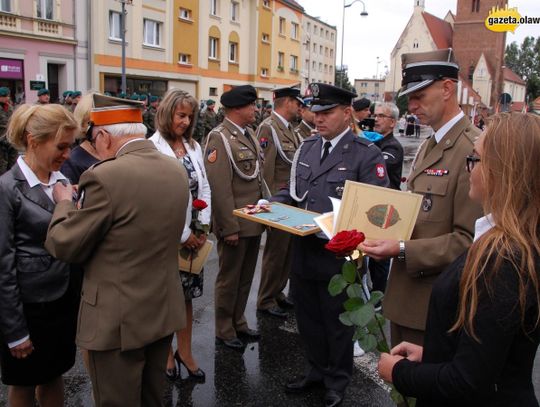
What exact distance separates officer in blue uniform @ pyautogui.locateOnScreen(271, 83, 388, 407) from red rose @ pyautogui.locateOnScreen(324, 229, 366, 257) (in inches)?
51.7

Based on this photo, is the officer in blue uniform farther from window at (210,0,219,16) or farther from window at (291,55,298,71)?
window at (291,55,298,71)

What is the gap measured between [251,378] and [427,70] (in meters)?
2.59

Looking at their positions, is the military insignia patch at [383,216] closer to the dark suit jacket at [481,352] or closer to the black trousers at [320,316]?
the dark suit jacket at [481,352]

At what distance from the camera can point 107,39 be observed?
87.3ft

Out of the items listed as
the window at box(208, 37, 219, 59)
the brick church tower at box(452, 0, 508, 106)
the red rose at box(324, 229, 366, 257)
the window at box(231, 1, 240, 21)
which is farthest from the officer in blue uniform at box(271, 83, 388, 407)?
the brick church tower at box(452, 0, 508, 106)

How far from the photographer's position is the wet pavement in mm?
3574

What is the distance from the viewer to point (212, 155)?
4.24 meters

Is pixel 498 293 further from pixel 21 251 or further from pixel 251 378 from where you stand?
pixel 251 378

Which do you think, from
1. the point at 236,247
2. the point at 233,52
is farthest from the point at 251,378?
the point at 233,52

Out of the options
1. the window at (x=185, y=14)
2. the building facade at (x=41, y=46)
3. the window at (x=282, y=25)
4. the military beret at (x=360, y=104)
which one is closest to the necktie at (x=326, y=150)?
the military beret at (x=360, y=104)

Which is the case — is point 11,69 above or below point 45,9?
below

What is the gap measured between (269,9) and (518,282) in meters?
43.7

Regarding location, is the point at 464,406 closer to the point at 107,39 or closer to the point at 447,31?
the point at 107,39

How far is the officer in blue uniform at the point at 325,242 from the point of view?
3482 millimetres
